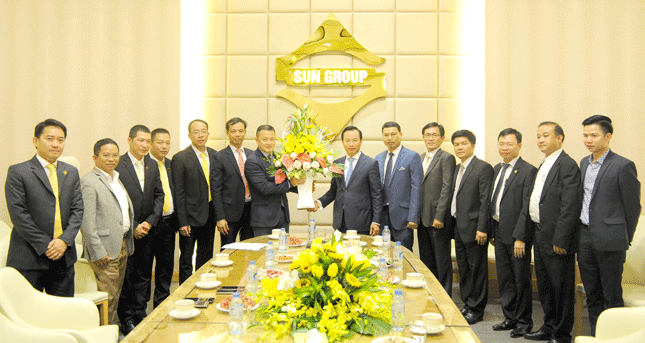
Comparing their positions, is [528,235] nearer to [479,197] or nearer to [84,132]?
[479,197]

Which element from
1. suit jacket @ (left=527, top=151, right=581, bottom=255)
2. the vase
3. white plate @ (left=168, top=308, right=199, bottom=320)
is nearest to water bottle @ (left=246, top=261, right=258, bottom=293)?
white plate @ (left=168, top=308, right=199, bottom=320)

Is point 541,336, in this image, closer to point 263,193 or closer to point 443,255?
point 443,255

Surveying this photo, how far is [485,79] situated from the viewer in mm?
5379

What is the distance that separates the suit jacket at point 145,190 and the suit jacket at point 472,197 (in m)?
2.78

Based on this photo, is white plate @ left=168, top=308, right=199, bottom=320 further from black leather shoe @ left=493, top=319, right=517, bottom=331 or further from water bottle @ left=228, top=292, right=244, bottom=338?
black leather shoe @ left=493, top=319, right=517, bottom=331

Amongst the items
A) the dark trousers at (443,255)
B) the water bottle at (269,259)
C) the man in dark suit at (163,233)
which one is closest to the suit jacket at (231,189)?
the man in dark suit at (163,233)

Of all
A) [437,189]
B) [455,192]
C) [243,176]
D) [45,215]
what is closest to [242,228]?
[243,176]

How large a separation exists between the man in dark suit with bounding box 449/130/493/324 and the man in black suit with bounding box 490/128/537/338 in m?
0.12

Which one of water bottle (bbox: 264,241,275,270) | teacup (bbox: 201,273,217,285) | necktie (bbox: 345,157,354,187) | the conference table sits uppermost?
necktie (bbox: 345,157,354,187)

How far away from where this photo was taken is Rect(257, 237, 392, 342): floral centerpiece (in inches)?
69.1

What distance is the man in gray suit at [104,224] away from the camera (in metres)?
3.43

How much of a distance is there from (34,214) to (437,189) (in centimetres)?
342

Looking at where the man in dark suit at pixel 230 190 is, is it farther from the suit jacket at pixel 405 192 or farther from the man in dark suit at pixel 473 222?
the man in dark suit at pixel 473 222

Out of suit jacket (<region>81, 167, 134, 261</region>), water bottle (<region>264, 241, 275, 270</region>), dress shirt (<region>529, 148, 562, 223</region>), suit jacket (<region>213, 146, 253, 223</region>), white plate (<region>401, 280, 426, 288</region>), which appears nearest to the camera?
white plate (<region>401, 280, 426, 288</region>)
